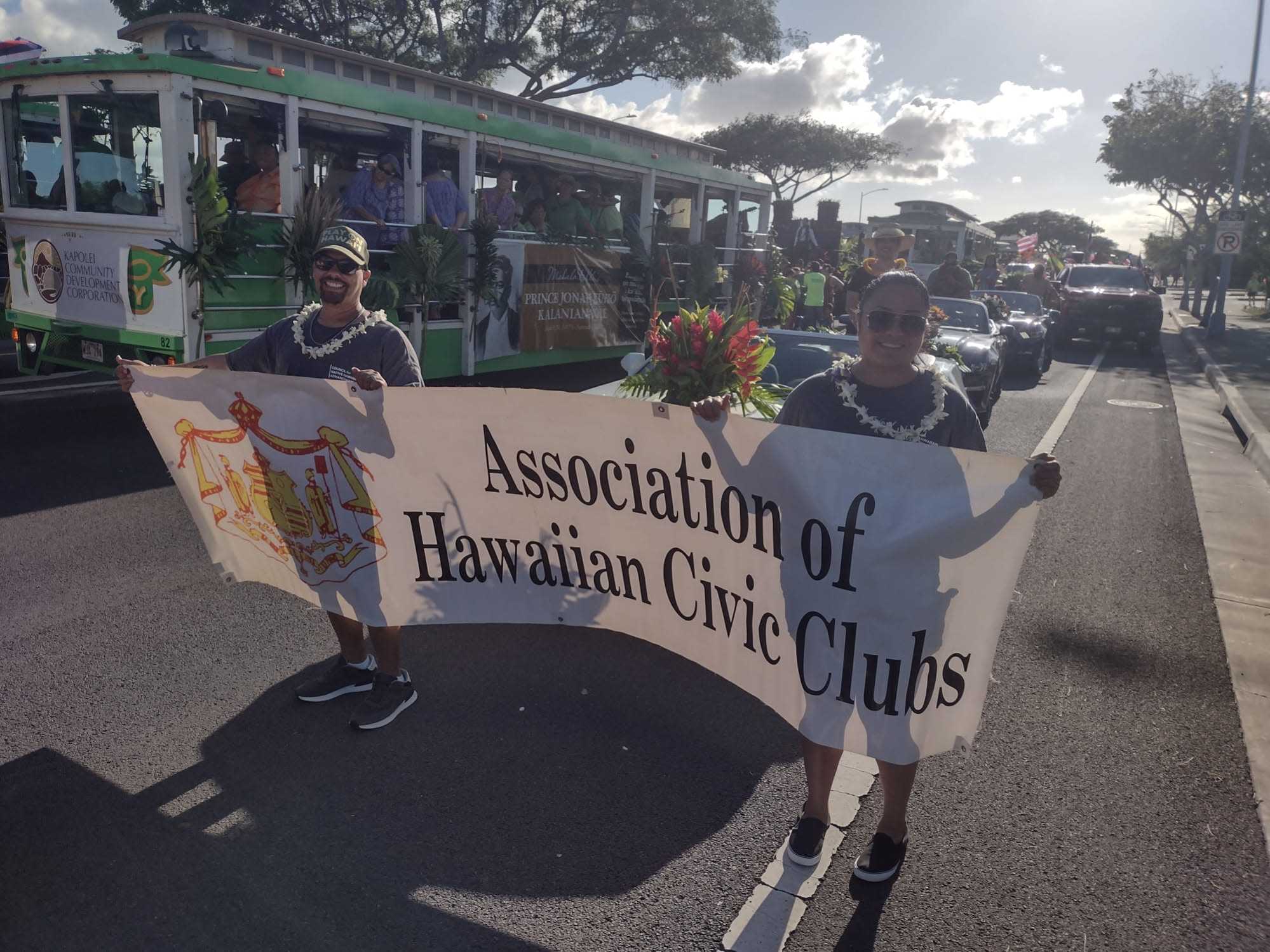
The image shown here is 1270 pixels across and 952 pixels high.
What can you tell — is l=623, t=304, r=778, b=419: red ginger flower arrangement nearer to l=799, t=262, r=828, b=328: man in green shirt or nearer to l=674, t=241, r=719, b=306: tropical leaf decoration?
l=674, t=241, r=719, b=306: tropical leaf decoration

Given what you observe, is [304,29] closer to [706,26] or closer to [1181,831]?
[706,26]

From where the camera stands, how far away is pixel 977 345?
39.3ft

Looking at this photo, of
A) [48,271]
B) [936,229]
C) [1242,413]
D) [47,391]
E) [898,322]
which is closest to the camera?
[898,322]

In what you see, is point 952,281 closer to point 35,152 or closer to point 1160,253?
point 35,152

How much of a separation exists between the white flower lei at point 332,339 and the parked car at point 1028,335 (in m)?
14.5

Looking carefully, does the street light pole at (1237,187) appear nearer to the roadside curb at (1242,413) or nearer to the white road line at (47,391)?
the roadside curb at (1242,413)

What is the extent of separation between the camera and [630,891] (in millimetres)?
2951

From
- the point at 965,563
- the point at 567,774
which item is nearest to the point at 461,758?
the point at 567,774

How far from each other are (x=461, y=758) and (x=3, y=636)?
239 cm

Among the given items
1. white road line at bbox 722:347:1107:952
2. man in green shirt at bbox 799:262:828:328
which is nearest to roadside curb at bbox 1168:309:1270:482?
man in green shirt at bbox 799:262:828:328

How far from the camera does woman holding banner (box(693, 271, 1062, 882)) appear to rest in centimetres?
304

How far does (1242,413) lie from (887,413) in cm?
1262

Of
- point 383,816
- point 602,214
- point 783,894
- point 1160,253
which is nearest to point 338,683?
point 383,816

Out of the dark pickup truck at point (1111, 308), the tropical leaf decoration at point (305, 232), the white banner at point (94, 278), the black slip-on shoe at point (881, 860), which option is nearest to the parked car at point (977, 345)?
the tropical leaf decoration at point (305, 232)
